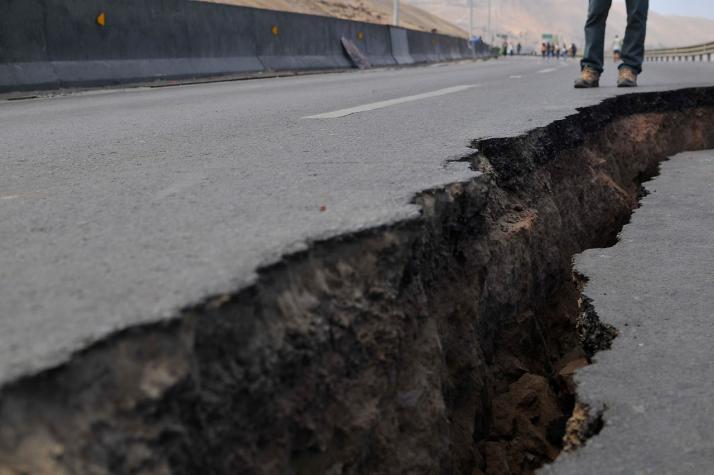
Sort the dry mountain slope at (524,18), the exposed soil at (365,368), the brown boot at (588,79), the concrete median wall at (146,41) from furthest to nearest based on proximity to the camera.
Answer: the dry mountain slope at (524,18) < the concrete median wall at (146,41) < the brown boot at (588,79) < the exposed soil at (365,368)

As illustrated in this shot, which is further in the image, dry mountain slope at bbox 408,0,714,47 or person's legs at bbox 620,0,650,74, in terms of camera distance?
dry mountain slope at bbox 408,0,714,47

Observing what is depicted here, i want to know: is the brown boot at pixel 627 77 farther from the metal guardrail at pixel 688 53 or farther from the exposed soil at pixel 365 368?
the metal guardrail at pixel 688 53

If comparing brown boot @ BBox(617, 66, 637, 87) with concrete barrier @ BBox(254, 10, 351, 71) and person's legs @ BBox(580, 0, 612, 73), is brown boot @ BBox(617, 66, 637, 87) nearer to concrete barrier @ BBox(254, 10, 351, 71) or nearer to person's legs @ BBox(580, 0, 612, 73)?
person's legs @ BBox(580, 0, 612, 73)

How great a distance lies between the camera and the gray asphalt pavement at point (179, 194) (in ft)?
4.70

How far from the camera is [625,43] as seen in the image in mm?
7137

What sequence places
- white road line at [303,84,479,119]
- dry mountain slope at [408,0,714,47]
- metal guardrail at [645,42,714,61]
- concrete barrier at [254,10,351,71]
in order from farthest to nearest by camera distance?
1. dry mountain slope at [408,0,714,47]
2. metal guardrail at [645,42,714,61]
3. concrete barrier at [254,10,351,71]
4. white road line at [303,84,479,119]

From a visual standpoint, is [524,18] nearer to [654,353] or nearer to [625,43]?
[625,43]

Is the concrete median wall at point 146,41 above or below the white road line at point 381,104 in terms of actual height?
above

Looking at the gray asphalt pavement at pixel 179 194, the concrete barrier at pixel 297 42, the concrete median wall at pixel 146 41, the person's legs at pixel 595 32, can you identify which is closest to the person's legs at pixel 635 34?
the person's legs at pixel 595 32

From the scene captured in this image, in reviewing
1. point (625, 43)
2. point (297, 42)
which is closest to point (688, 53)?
point (297, 42)

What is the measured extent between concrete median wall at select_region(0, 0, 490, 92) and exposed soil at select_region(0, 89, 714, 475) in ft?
20.4

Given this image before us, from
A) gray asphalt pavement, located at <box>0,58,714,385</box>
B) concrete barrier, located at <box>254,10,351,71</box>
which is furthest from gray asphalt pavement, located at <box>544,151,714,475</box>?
concrete barrier, located at <box>254,10,351,71</box>

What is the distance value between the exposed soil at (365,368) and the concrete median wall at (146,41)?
621 cm

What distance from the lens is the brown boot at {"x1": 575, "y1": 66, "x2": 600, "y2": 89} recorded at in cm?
703
